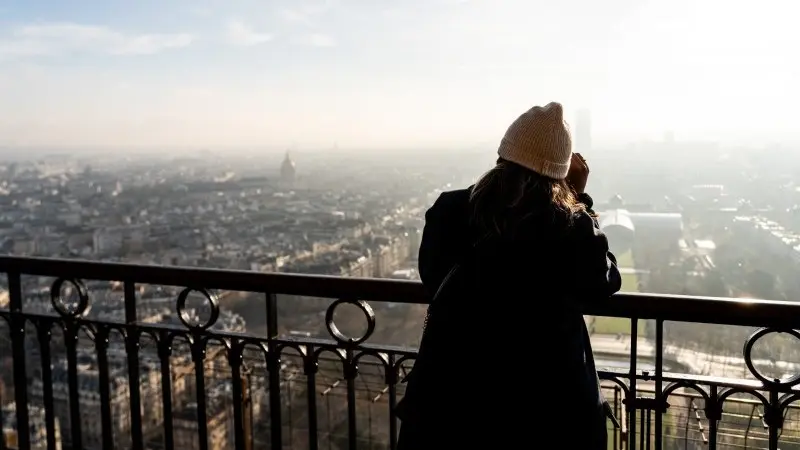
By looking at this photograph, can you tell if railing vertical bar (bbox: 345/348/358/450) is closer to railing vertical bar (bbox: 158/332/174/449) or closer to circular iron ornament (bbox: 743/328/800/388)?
railing vertical bar (bbox: 158/332/174/449)

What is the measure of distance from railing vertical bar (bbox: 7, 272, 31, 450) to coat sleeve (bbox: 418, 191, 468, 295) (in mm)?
2091

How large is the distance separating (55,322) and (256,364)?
87 centimetres

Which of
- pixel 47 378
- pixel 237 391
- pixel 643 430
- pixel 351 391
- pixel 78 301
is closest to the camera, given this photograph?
pixel 643 430

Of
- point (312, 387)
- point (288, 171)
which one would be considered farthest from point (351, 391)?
point (288, 171)

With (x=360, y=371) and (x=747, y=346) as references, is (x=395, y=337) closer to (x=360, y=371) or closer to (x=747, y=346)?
(x=360, y=371)

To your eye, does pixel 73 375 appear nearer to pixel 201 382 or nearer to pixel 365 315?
pixel 201 382

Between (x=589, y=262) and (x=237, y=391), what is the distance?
164cm

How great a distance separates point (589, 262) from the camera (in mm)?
1636

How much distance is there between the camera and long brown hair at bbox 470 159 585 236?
63.7 inches

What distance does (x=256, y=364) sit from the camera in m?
3.12

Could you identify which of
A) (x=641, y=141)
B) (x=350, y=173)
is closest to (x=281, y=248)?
(x=350, y=173)

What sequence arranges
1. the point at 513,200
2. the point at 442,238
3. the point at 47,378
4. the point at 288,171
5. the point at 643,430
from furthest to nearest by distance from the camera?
1. the point at 288,171
2. the point at 47,378
3. the point at 643,430
4. the point at 442,238
5. the point at 513,200

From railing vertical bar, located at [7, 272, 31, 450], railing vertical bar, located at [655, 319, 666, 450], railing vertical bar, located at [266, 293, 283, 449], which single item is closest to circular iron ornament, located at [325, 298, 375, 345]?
railing vertical bar, located at [266, 293, 283, 449]

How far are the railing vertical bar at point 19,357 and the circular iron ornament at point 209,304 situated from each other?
895 mm
